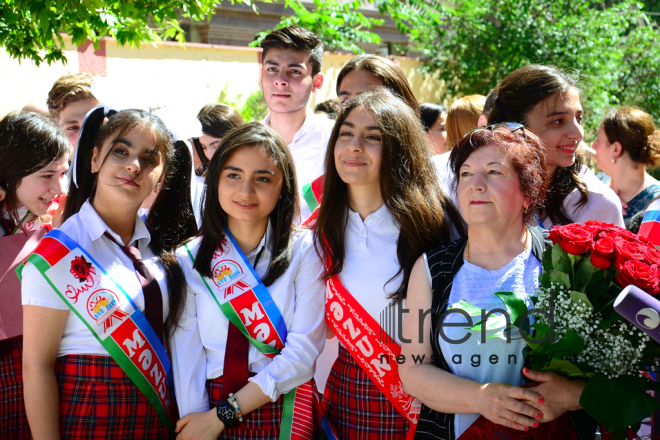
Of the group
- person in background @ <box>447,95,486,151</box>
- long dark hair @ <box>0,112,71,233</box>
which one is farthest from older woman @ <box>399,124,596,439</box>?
person in background @ <box>447,95,486,151</box>

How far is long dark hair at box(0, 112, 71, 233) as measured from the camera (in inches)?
97.8

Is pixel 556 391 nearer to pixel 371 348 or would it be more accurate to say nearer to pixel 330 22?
pixel 371 348

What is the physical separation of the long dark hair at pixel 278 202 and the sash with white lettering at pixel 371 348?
275 millimetres

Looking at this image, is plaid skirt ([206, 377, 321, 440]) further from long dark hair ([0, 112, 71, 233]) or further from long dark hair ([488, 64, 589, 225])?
long dark hair ([488, 64, 589, 225])

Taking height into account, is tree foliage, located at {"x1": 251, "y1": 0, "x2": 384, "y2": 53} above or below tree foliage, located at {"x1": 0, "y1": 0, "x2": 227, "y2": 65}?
below

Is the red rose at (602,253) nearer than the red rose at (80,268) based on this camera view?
Yes

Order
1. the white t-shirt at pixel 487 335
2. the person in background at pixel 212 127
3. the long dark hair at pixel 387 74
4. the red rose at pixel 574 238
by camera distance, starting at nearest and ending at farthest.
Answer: the red rose at pixel 574 238 → the white t-shirt at pixel 487 335 → the long dark hair at pixel 387 74 → the person in background at pixel 212 127

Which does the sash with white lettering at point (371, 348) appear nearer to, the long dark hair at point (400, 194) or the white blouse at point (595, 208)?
the long dark hair at point (400, 194)

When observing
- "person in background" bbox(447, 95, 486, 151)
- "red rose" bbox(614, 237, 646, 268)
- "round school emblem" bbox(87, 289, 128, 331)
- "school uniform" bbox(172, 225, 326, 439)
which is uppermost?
"red rose" bbox(614, 237, 646, 268)

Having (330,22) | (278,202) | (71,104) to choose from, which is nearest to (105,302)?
(278,202)

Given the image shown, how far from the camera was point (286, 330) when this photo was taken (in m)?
2.21

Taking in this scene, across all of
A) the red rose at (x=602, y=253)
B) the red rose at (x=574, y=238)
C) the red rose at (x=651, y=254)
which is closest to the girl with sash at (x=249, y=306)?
the red rose at (x=574, y=238)

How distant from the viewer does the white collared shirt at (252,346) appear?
2117mm

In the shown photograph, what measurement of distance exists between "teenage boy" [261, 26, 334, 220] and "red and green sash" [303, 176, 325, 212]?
0.46 m
